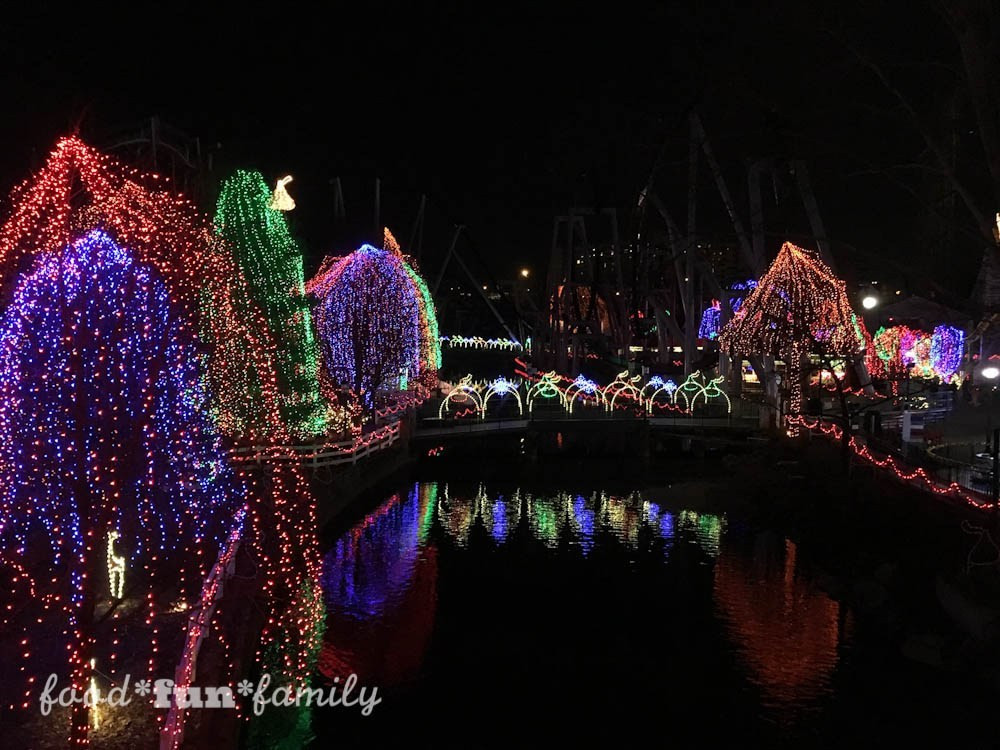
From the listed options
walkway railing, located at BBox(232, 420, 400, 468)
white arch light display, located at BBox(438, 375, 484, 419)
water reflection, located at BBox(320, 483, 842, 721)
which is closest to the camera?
water reflection, located at BBox(320, 483, 842, 721)

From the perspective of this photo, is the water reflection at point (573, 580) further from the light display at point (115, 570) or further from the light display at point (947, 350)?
the light display at point (947, 350)

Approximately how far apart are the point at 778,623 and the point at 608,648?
3.39m

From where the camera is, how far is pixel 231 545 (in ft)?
40.5

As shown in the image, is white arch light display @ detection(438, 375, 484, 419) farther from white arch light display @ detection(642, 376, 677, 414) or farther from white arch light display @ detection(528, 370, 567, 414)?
white arch light display @ detection(642, 376, 677, 414)

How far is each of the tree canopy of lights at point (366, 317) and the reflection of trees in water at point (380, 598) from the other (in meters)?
7.04

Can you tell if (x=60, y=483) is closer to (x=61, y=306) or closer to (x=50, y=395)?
(x=50, y=395)

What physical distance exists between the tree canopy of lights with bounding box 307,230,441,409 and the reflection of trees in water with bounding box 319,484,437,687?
23.1 feet

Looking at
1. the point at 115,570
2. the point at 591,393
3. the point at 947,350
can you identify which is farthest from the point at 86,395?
the point at 947,350

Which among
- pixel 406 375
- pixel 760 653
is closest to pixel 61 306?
pixel 760 653

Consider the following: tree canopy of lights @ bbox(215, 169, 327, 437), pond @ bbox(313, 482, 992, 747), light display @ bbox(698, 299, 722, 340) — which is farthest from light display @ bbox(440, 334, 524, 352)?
pond @ bbox(313, 482, 992, 747)

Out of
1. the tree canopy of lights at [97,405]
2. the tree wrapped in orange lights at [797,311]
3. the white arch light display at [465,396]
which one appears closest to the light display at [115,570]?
the tree canopy of lights at [97,405]

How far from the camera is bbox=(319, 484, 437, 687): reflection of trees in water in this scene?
44.5ft

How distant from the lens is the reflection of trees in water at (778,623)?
13.1m

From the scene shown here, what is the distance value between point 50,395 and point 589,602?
11987mm
